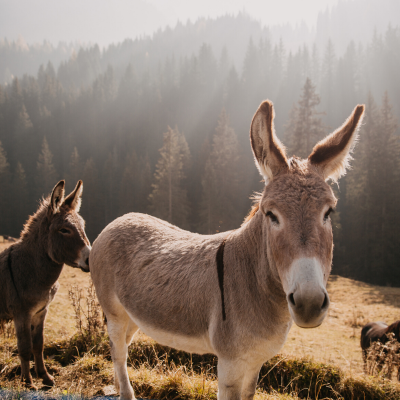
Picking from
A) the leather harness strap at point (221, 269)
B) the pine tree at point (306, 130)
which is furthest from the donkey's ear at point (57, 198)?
the pine tree at point (306, 130)

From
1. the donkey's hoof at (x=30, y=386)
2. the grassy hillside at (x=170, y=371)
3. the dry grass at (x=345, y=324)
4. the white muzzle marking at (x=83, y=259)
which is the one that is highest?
the white muzzle marking at (x=83, y=259)

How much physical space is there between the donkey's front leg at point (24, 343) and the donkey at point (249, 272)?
131 centimetres

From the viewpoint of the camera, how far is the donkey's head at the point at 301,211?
53.6 inches

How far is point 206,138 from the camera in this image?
42125mm

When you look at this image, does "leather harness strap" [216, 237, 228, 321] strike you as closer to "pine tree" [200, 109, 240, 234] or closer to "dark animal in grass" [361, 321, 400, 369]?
"dark animal in grass" [361, 321, 400, 369]

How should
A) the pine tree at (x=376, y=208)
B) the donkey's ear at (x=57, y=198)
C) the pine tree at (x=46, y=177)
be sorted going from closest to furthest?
the donkey's ear at (x=57, y=198), the pine tree at (x=376, y=208), the pine tree at (x=46, y=177)

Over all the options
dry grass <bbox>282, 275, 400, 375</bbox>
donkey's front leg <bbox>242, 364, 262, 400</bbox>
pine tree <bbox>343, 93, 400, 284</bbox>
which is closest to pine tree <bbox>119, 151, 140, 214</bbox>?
pine tree <bbox>343, 93, 400, 284</bbox>

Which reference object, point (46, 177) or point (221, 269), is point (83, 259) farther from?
point (46, 177)

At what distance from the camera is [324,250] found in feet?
4.98

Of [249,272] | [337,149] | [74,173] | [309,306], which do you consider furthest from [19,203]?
[309,306]

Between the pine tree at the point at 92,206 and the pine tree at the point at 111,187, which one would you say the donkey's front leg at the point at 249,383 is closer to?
the pine tree at the point at 92,206

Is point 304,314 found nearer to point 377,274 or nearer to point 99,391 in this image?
point 99,391

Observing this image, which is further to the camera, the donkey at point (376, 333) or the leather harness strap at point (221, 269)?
the donkey at point (376, 333)

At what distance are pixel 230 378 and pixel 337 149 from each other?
1870mm
